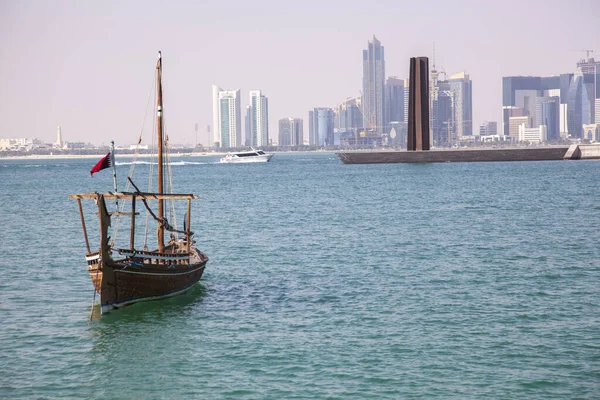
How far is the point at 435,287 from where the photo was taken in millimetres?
32156

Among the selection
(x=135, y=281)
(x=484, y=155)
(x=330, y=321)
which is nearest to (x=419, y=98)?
(x=484, y=155)

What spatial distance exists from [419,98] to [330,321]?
147193mm

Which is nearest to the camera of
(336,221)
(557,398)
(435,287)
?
(557,398)

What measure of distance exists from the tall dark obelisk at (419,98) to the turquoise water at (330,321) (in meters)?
119

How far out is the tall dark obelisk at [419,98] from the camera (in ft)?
558

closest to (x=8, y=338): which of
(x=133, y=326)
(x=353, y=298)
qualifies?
(x=133, y=326)

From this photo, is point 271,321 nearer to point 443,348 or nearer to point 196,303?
point 196,303

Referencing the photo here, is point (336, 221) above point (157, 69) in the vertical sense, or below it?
below

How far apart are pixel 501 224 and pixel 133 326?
34.2 metres

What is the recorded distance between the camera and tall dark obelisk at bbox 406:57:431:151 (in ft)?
558

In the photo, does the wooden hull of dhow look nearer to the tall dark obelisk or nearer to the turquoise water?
the turquoise water

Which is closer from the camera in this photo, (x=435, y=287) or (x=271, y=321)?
(x=271, y=321)

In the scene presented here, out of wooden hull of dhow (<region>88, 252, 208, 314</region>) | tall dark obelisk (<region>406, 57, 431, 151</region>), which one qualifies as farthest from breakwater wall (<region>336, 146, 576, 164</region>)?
wooden hull of dhow (<region>88, 252, 208, 314</region>)

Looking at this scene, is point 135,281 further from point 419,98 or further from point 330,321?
point 419,98
